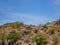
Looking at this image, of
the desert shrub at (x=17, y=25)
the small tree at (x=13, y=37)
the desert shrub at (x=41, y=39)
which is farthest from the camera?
the desert shrub at (x=17, y=25)

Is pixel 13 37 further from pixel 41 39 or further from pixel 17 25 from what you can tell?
pixel 17 25

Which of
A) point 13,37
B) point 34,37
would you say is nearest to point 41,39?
point 34,37

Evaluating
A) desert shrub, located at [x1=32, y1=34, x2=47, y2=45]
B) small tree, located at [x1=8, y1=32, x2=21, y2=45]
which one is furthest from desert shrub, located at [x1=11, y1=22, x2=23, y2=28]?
desert shrub, located at [x1=32, y1=34, x2=47, y2=45]

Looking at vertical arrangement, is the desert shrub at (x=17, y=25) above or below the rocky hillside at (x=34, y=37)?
above

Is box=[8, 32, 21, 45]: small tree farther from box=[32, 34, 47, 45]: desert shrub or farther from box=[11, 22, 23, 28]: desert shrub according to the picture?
box=[11, 22, 23, 28]: desert shrub

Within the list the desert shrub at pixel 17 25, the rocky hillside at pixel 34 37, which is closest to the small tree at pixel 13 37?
the rocky hillside at pixel 34 37

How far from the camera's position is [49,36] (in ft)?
73.3

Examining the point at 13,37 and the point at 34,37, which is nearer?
the point at 34,37

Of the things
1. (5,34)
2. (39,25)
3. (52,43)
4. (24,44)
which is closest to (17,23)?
(39,25)

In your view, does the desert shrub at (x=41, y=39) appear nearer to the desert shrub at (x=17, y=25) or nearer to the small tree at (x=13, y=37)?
the small tree at (x=13, y=37)

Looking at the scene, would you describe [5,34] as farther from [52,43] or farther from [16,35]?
[52,43]

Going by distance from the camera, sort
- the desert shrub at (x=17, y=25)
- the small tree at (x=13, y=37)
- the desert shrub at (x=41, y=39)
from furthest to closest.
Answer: the desert shrub at (x=17, y=25), the small tree at (x=13, y=37), the desert shrub at (x=41, y=39)

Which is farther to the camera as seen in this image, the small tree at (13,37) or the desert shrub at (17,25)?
the desert shrub at (17,25)

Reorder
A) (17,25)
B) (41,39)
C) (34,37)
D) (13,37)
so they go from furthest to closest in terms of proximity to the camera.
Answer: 1. (17,25)
2. (13,37)
3. (34,37)
4. (41,39)
